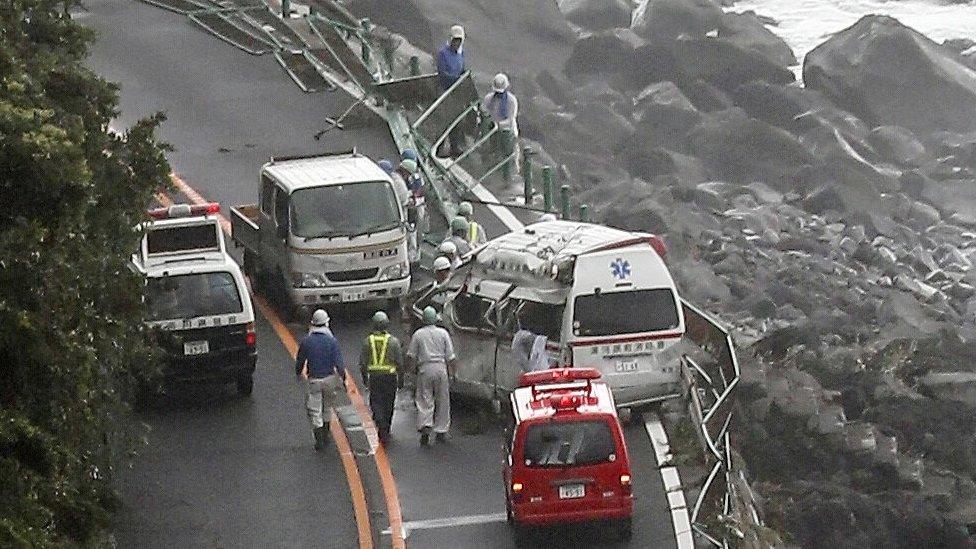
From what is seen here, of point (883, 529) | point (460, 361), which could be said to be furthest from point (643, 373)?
point (883, 529)

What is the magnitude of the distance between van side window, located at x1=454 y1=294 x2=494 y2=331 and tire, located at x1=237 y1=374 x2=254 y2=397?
8.82 ft

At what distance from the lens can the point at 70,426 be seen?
1619cm

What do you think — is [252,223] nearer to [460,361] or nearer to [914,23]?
[460,361]

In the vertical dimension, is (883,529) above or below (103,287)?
below

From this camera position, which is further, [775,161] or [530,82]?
[530,82]

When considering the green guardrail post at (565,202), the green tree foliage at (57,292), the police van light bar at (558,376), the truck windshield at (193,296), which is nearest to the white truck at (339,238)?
the truck windshield at (193,296)

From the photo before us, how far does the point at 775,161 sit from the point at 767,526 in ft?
80.5

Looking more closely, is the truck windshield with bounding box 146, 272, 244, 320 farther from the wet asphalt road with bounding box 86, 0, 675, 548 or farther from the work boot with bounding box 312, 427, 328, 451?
the work boot with bounding box 312, 427, 328, 451

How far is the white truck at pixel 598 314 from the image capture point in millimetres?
22984

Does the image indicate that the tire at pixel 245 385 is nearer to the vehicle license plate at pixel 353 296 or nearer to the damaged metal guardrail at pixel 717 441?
the vehicle license plate at pixel 353 296

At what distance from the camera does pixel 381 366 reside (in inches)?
912

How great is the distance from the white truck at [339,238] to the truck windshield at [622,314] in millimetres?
5273

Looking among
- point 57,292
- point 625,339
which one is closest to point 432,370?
point 625,339

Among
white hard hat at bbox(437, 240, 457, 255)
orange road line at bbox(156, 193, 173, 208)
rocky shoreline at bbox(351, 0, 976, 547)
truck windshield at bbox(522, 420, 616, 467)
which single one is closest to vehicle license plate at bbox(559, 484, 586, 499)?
truck windshield at bbox(522, 420, 616, 467)
